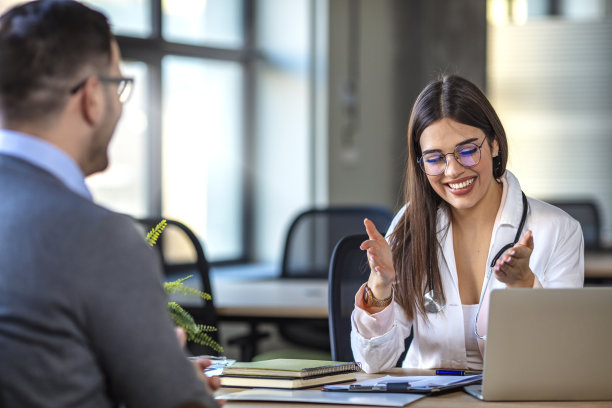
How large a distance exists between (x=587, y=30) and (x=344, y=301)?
16.1 ft

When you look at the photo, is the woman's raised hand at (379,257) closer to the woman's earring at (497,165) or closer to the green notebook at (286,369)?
the green notebook at (286,369)

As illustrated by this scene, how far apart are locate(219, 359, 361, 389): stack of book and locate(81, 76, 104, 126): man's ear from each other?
728 millimetres

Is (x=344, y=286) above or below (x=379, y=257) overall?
below

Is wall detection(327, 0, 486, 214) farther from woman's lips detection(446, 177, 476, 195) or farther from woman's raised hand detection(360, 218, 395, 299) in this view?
woman's raised hand detection(360, 218, 395, 299)

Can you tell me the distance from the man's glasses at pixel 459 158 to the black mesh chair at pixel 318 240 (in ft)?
4.63

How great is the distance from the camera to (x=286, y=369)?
67.9 inches

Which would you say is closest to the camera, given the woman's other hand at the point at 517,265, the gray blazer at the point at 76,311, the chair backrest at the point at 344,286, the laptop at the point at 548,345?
the gray blazer at the point at 76,311

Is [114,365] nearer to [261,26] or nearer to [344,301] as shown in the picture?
[344,301]

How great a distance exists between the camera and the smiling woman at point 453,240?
2104mm

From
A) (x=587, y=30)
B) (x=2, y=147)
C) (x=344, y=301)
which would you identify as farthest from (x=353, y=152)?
(x=2, y=147)

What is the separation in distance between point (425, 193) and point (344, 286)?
1.19 feet

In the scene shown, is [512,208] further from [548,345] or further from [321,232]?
[321,232]

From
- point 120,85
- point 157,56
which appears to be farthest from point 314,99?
point 120,85

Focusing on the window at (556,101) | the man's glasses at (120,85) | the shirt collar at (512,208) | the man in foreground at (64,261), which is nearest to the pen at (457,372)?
the shirt collar at (512,208)
